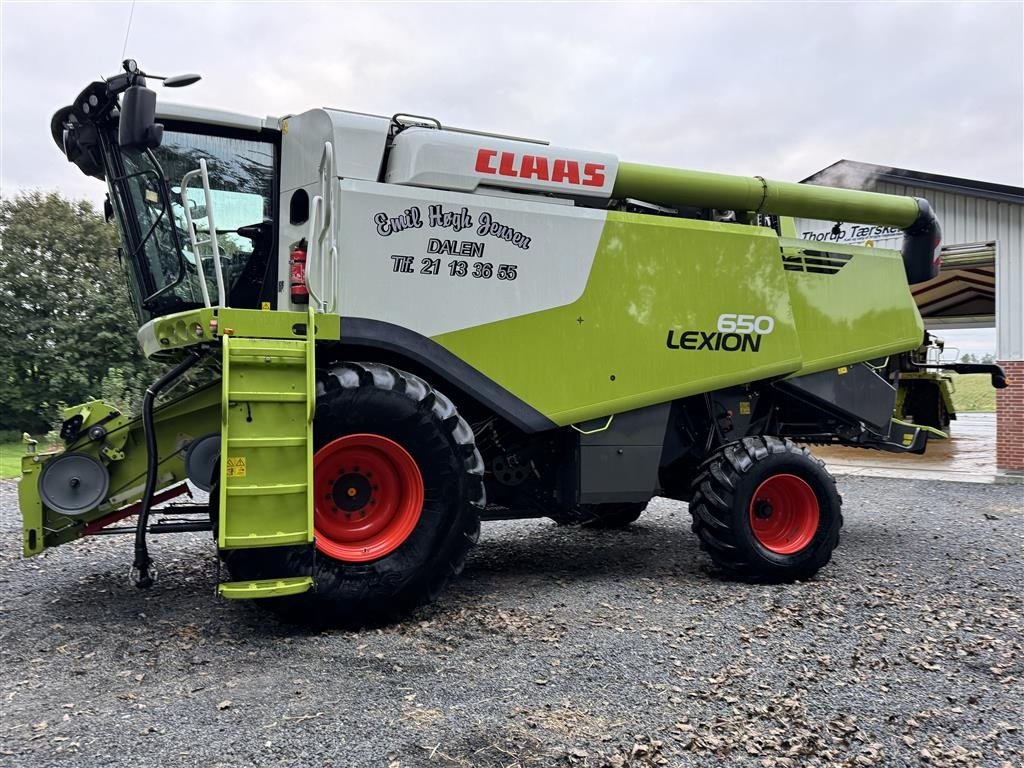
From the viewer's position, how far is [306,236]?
4.79 meters

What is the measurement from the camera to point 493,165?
501cm

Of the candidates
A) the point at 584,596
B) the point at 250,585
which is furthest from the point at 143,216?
the point at 584,596

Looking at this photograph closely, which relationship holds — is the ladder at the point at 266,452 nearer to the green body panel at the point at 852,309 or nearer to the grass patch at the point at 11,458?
the green body panel at the point at 852,309

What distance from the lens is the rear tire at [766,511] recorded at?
553cm

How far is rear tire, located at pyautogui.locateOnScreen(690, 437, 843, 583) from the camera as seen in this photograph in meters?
5.53

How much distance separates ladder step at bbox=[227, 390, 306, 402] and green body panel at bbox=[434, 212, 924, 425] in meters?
1.11

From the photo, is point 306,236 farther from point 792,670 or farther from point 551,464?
point 792,670

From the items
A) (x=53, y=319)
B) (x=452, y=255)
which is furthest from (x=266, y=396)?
(x=53, y=319)

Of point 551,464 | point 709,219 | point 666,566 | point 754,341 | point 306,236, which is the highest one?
point 709,219

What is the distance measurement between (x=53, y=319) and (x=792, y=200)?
21712 millimetres

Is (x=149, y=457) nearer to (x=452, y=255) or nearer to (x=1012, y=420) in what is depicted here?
(x=452, y=255)

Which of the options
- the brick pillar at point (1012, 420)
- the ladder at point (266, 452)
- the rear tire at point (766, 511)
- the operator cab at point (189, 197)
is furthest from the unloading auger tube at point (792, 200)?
the brick pillar at point (1012, 420)

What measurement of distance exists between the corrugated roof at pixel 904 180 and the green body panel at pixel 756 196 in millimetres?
5554

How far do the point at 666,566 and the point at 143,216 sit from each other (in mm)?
4539
